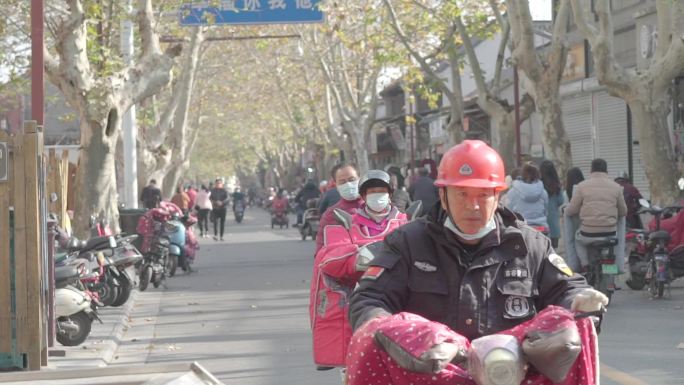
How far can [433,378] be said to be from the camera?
3.87m

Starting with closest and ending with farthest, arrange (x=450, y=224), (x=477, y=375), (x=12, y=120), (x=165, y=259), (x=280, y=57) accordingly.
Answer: (x=477, y=375) → (x=450, y=224) → (x=165, y=259) → (x=280, y=57) → (x=12, y=120)

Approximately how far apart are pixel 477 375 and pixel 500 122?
25.2 meters

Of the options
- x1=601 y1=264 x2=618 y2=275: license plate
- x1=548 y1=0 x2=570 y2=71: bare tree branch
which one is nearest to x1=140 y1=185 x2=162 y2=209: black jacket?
x1=548 y1=0 x2=570 y2=71: bare tree branch

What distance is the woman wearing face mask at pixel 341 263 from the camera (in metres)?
7.30

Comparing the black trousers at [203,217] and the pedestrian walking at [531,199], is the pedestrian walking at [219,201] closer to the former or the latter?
the black trousers at [203,217]

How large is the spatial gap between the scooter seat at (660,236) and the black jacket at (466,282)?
39.8ft

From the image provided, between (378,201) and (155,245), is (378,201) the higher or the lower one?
the higher one

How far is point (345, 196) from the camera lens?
33.2 feet

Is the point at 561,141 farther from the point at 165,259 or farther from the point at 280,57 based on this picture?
the point at 280,57

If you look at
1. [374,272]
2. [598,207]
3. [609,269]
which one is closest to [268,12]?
[598,207]

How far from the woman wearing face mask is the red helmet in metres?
2.25

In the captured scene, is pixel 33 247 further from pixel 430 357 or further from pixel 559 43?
pixel 559 43

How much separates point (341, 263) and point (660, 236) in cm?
968

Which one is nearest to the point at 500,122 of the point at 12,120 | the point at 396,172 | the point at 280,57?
the point at 396,172
